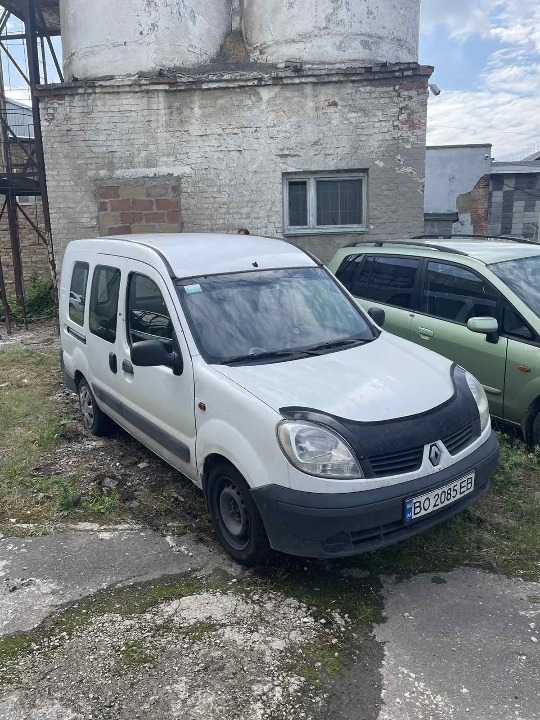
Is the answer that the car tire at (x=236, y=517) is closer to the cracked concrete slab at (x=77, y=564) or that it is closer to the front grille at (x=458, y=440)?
the cracked concrete slab at (x=77, y=564)

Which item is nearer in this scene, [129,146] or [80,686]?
[80,686]

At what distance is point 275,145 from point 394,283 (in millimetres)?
4123

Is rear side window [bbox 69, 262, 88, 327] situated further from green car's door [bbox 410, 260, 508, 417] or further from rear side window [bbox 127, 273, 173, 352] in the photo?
green car's door [bbox 410, 260, 508, 417]

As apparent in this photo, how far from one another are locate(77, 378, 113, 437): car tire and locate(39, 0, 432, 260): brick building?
4.35 meters

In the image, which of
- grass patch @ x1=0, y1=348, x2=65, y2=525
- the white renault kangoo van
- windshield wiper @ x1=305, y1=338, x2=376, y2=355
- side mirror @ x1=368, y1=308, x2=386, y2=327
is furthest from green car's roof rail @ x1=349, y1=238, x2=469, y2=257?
grass patch @ x1=0, y1=348, x2=65, y2=525

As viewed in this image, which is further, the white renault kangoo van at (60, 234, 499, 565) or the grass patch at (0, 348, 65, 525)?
the grass patch at (0, 348, 65, 525)

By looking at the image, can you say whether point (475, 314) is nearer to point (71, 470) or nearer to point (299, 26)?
point (71, 470)

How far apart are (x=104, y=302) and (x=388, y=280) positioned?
2.98 m

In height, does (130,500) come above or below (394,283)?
below

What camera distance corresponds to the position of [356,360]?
373 centimetres

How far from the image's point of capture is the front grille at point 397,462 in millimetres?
3053

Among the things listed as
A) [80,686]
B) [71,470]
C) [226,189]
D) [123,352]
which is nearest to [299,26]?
[226,189]

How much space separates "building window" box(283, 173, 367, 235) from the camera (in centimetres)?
942

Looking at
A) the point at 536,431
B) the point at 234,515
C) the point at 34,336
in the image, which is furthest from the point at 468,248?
the point at 34,336
